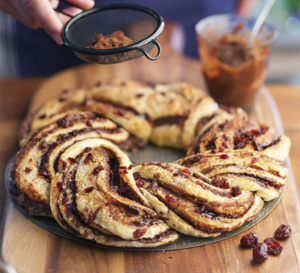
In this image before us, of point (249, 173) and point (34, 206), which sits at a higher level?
point (249, 173)

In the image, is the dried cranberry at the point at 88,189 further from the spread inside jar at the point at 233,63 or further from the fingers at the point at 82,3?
the spread inside jar at the point at 233,63

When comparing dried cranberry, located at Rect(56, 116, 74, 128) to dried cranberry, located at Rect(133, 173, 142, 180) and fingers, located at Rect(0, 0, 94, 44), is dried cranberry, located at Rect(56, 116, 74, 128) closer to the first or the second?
fingers, located at Rect(0, 0, 94, 44)

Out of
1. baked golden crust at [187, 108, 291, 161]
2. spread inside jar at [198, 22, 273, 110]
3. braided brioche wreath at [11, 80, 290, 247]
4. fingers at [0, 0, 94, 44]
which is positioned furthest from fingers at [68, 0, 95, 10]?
baked golden crust at [187, 108, 291, 161]

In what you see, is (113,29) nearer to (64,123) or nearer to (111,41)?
(111,41)

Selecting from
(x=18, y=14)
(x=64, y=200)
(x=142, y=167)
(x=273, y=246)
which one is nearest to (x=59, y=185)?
(x=64, y=200)

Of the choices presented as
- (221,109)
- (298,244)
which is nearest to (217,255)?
(298,244)

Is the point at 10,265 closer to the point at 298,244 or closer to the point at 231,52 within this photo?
the point at 298,244
